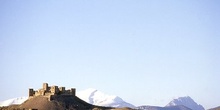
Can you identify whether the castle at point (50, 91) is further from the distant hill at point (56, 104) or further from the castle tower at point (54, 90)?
the distant hill at point (56, 104)

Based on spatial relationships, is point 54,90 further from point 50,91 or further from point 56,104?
point 56,104

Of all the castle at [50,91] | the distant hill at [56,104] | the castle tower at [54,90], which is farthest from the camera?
the castle at [50,91]

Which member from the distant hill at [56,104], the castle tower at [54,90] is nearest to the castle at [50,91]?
the castle tower at [54,90]

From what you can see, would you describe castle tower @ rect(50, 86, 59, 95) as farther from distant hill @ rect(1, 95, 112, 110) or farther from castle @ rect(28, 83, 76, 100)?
distant hill @ rect(1, 95, 112, 110)

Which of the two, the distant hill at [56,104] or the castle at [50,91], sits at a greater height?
the castle at [50,91]

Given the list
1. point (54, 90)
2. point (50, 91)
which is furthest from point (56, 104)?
point (50, 91)

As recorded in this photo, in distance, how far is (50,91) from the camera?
146 m

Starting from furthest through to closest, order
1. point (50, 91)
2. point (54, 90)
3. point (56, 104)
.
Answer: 1. point (50, 91)
2. point (54, 90)
3. point (56, 104)

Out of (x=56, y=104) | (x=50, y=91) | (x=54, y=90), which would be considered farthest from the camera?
(x=50, y=91)

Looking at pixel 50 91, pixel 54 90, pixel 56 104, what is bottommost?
pixel 56 104

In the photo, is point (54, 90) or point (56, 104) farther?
point (54, 90)

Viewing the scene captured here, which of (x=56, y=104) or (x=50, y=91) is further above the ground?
(x=50, y=91)

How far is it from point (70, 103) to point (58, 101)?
551 centimetres

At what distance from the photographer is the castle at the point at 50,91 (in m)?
143
